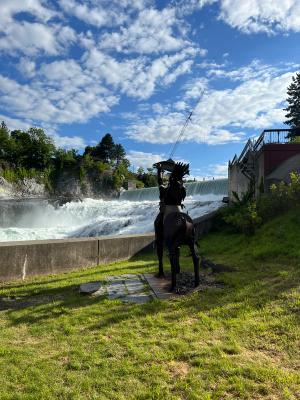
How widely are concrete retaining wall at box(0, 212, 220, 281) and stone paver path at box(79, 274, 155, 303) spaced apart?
1772 millimetres

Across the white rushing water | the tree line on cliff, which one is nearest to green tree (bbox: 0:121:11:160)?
the tree line on cliff

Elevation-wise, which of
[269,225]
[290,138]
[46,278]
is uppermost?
[290,138]

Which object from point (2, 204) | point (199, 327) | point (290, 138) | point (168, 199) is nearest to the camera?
point (199, 327)

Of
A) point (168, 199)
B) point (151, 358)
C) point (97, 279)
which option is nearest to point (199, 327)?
point (151, 358)

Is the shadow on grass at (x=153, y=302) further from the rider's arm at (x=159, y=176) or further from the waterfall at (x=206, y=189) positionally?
the waterfall at (x=206, y=189)

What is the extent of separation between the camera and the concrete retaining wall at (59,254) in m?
7.85

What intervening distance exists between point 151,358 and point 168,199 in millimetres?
3680

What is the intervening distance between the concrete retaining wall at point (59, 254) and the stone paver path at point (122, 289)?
1.77 metres

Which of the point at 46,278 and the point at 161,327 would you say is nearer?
the point at 161,327

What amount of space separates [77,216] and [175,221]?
26.8 meters


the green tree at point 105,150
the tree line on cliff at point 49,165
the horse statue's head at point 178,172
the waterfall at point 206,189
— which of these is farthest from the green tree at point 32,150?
the horse statue's head at point 178,172

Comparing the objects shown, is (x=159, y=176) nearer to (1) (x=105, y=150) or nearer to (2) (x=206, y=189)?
(2) (x=206, y=189)

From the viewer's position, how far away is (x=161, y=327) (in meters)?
4.75

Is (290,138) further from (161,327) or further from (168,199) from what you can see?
(161,327)
